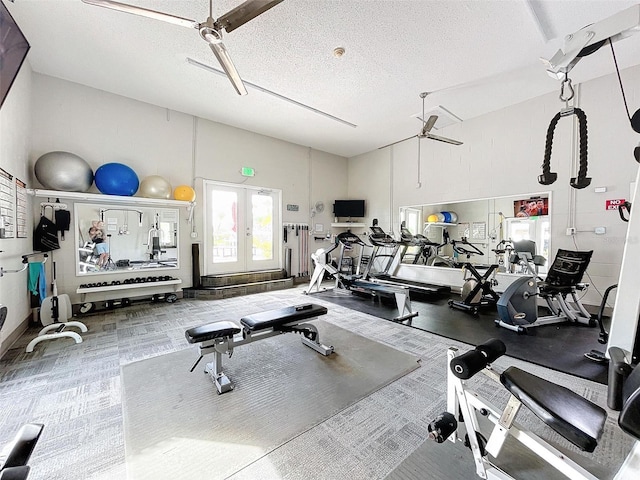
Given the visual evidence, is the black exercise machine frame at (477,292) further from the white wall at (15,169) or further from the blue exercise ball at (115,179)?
the white wall at (15,169)

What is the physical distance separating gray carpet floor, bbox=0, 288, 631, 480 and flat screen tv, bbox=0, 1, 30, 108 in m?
2.55

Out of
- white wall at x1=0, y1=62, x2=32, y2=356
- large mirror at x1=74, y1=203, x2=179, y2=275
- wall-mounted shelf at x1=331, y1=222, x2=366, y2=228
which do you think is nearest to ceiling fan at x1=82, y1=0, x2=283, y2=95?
white wall at x1=0, y1=62, x2=32, y2=356

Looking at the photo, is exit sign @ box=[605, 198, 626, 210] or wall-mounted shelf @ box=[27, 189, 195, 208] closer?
wall-mounted shelf @ box=[27, 189, 195, 208]

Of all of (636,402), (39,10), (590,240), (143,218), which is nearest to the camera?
(636,402)

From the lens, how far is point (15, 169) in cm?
334

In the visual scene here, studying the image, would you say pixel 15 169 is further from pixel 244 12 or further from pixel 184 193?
pixel 244 12

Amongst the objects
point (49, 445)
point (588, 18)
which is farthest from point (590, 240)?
point (49, 445)

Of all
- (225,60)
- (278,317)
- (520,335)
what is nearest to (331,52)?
(225,60)

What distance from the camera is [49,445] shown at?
5.58ft

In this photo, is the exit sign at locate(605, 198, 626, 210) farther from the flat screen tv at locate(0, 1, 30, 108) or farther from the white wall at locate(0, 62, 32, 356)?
the white wall at locate(0, 62, 32, 356)

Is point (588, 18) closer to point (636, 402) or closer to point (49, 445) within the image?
point (636, 402)

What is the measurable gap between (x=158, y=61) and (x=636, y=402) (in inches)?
211

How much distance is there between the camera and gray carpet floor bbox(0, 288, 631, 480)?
60.9 inches

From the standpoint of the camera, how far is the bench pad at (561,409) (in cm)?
100
